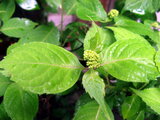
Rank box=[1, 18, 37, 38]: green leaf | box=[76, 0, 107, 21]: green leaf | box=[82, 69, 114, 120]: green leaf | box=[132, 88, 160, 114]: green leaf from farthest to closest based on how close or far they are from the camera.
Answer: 1. box=[1, 18, 37, 38]: green leaf
2. box=[76, 0, 107, 21]: green leaf
3. box=[132, 88, 160, 114]: green leaf
4. box=[82, 69, 114, 120]: green leaf

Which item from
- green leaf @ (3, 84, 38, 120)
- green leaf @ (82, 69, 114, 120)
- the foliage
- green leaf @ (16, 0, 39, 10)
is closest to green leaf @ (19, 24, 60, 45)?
the foliage

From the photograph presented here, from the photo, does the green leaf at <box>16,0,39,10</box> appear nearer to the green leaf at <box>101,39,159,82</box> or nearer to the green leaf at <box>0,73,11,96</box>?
the green leaf at <box>0,73,11,96</box>

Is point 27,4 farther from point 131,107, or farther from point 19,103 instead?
point 131,107

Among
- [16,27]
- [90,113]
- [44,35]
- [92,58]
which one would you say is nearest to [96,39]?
[92,58]

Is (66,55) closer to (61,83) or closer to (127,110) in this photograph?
(61,83)

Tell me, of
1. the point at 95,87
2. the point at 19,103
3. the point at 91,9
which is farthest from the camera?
the point at 91,9

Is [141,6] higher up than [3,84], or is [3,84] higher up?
[141,6]
